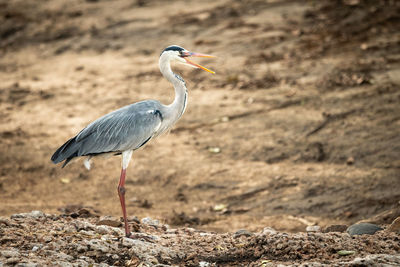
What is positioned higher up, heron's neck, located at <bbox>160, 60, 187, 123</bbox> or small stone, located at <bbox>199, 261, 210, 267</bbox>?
heron's neck, located at <bbox>160, 60, 187, 123</bbox>

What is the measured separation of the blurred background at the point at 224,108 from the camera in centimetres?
737

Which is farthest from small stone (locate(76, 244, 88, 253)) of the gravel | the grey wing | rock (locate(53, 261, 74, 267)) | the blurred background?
the blurred background

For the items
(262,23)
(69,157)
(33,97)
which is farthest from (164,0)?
(69,157)

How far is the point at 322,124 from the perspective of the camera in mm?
8945

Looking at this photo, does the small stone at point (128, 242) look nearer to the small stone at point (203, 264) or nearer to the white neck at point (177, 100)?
the small stone at point (203, 264)

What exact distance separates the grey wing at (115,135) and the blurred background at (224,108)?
5.01ft

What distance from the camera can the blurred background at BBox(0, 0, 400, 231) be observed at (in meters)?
7.37

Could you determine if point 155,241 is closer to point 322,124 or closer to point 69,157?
point 69,157

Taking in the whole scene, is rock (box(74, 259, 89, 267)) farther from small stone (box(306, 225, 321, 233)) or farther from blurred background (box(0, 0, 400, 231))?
small stone (box(306, 225, 321, 233))

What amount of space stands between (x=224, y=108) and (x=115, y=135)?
14.5 ft

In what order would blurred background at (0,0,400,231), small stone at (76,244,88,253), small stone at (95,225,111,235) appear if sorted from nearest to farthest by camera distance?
small stone at (76,244,88,253) → small stone at (95,225,111,235) → blurred background at (0,0,400,231)

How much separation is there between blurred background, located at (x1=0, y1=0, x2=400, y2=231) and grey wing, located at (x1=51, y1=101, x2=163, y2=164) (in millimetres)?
1527

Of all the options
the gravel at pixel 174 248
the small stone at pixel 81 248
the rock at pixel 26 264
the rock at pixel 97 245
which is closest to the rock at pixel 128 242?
the gravel at pixel 174 248

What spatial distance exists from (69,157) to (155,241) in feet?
4.59
